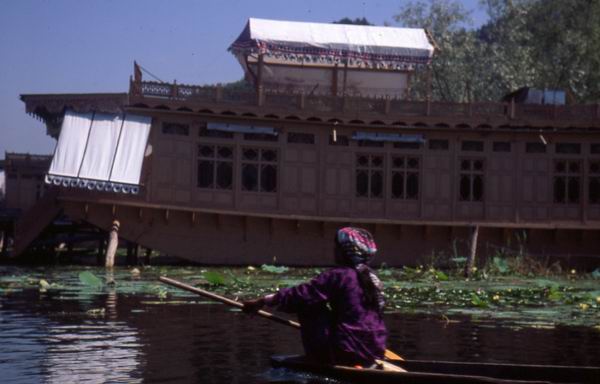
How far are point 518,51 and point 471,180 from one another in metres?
15.8

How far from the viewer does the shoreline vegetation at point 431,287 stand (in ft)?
51.0

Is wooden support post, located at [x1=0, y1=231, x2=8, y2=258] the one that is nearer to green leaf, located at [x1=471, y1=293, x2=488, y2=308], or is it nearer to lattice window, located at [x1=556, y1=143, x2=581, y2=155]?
lattice window, located at [x1=556, y1=143, x2=581, y2=155]

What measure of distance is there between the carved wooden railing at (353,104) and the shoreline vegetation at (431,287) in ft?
13.4

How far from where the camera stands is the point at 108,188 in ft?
82.9

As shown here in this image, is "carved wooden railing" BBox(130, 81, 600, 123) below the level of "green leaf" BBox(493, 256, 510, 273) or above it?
above

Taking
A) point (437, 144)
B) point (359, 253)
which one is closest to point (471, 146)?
point (437, 144)

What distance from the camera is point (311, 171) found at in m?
26.5

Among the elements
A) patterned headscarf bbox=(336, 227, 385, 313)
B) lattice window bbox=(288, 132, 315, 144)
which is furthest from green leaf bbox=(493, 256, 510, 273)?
patterned headscarf bbox=(336, 227, 385, 313)

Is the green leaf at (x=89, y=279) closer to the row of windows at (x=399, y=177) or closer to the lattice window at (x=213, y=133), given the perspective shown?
the lattice window at (x=213, y=133)

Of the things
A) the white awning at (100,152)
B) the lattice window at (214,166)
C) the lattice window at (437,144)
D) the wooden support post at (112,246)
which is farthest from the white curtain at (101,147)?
the lattice window at (437,144)

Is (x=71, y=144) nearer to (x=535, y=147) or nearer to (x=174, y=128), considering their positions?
(x=174, y=128)

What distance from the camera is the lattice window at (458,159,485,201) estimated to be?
89.0 ft

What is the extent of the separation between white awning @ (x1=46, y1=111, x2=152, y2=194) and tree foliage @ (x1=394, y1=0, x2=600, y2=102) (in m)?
16.7

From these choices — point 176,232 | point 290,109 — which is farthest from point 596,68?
point 176,232
